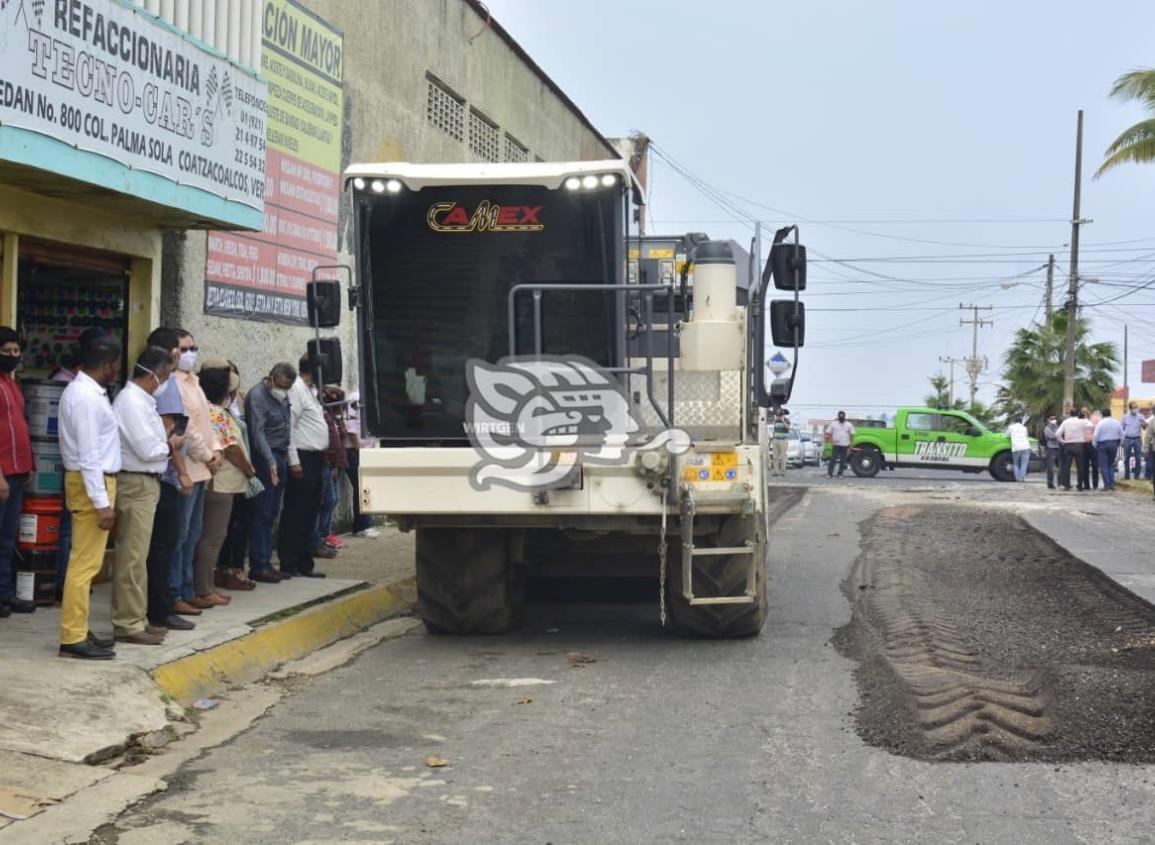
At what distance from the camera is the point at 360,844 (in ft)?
17.8

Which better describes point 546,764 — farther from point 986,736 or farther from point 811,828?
point 986,736

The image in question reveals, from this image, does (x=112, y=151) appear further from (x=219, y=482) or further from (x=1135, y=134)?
(x=1135, y=134)

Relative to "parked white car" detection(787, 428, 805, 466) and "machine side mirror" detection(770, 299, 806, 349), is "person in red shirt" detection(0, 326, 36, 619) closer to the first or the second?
"machine side mirror" detection(770, 299, 806, 349)

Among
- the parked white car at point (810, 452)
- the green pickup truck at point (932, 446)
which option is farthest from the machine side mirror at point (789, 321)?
the parked white car at point (810, 452)

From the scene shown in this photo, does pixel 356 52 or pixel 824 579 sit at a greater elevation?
pixel 356 52

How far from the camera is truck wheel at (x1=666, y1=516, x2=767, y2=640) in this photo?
32.2ft

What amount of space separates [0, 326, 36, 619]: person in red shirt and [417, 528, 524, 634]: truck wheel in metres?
2.65

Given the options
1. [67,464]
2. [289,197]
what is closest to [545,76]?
[289,197]

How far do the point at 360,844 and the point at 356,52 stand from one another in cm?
1292

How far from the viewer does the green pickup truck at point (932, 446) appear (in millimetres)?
39188

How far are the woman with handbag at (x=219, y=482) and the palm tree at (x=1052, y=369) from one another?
46451 millimetres

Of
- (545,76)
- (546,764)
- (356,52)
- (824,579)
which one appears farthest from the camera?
(545,76)

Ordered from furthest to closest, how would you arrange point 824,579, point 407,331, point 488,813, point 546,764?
point 824,579 → point 407,331 → point 546,764 → point 488,813

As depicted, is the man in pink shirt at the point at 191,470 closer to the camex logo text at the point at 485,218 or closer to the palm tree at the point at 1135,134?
the camex logo text at the point at 485,218
